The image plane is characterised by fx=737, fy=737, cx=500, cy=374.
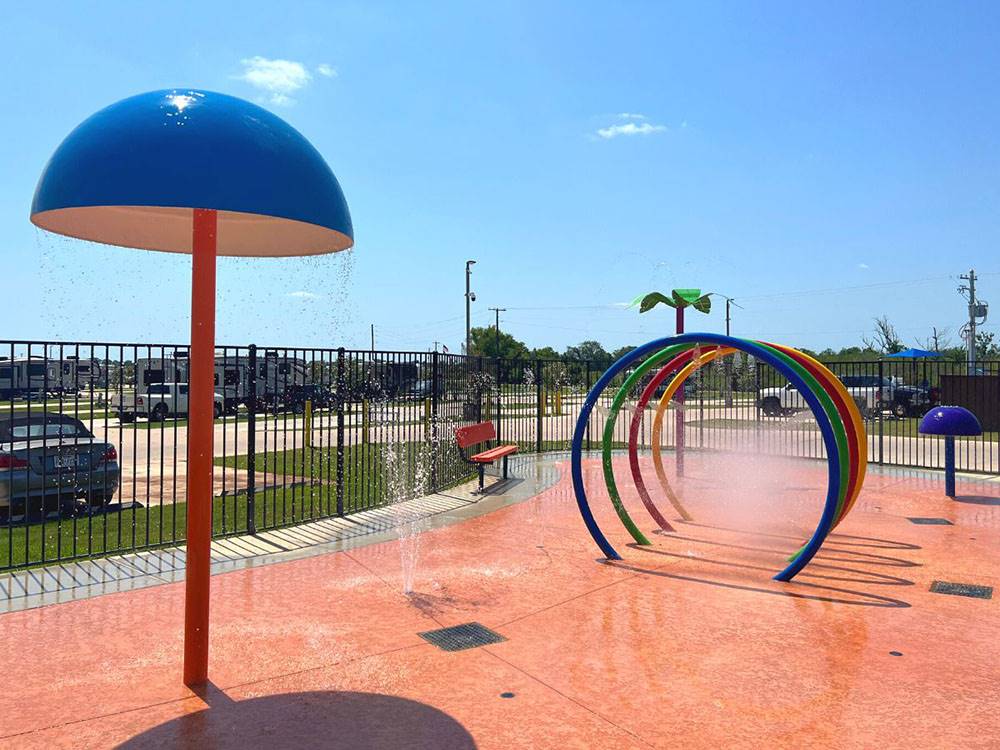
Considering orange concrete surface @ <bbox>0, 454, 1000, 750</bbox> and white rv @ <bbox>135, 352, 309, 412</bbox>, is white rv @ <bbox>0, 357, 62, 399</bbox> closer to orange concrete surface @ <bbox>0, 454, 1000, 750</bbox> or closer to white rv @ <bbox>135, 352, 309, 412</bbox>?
white rv @ <bbox>135, 352, 309, 412</bbox>

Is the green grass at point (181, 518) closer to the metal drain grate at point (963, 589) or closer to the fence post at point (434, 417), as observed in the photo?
the fence post at point (434, 417)

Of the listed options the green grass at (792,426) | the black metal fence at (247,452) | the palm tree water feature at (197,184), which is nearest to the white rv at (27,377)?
the black metal fence at (247,452)

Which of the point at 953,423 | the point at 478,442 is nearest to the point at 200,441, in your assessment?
the point at 478,442

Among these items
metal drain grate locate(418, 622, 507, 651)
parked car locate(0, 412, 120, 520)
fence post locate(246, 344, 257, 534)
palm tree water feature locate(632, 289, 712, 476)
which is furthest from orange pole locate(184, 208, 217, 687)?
palm tree water feature locate(632, 289, 712, 476)

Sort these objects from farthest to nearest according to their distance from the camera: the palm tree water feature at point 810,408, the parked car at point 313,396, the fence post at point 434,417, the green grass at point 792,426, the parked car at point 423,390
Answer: the green grass at point 792,426 < the parked car at point 423,390 < the fence post at point 434,417 < the parked car at point 313,396 < the palm tree water feature at point 810,408

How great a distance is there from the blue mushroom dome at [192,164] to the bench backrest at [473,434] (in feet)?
24.3

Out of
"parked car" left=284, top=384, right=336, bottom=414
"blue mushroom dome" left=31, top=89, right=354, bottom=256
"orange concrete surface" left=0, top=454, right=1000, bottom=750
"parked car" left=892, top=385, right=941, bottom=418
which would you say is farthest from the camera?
"parked car" left=892, top=385, right=941, bottom=418

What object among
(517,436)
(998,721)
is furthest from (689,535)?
(517,436)

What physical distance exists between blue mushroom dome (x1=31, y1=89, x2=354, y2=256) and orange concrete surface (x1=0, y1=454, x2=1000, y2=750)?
2.75 metres

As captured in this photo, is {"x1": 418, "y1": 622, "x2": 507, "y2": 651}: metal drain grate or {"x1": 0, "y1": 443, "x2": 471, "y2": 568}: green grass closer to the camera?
{"x1": 418, "y1": 622, "x2": 507, "y2": 651}: metal drain grate

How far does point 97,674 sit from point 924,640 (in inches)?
221

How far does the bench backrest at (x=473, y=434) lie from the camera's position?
11.7 m

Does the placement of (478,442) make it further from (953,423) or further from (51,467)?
(953,423)

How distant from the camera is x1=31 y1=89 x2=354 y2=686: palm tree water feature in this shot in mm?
3770
